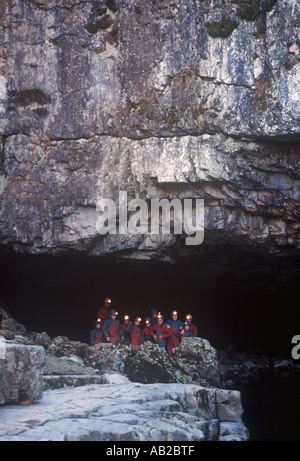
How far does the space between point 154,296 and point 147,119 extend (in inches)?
351

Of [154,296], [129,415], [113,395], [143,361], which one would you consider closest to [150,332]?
[143,361]

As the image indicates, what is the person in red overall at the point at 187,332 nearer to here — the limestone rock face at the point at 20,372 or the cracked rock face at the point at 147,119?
the cracked rock face at the point at 147,119

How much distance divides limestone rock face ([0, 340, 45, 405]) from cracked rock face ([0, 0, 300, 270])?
8029 mm

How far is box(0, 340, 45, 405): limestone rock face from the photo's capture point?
857 cm

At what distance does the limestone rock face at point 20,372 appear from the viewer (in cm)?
857

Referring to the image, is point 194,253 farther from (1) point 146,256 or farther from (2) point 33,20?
(2) point 33,20

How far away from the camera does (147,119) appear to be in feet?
53.3

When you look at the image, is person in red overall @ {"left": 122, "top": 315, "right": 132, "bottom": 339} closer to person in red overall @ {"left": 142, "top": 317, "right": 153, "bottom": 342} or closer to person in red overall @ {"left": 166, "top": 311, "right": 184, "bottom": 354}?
person in red overall @ {"left": 142, "top": 317, "right": 153, "bottom": 342}

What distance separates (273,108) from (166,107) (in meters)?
2.78

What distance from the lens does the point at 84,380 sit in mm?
11711

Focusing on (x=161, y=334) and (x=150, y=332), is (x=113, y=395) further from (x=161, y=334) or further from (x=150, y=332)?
(x=150, y=332)

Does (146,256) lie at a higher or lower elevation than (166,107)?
Answer: lower

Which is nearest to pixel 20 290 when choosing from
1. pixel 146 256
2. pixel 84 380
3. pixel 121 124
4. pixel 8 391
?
pixel 146 256

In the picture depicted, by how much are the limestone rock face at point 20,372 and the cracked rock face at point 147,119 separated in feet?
26.3
